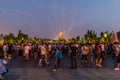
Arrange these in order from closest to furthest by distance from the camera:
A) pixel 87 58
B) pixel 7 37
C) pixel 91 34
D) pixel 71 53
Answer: pixel 71 53 < pixel 87 58 < pixel 91 34 < pixel 7 37

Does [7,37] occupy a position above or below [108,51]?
above

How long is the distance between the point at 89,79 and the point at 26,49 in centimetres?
1751

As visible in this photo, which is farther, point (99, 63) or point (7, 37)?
point (7, 37)

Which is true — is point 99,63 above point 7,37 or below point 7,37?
below

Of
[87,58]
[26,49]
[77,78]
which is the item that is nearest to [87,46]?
[87,58]

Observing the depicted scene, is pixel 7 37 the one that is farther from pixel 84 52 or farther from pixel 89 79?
pixel 89 79

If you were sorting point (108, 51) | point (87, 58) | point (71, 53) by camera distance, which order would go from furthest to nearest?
1. point (108, 51)
2. point (87, 58)
3. point (71, 53)

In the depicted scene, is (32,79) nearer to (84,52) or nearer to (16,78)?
(16,78)

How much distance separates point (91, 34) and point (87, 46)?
125738mm

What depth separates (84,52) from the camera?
30969mm

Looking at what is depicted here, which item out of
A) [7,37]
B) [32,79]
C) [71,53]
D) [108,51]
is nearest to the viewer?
[32,79]

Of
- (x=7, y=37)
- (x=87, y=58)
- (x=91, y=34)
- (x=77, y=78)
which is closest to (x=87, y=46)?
(x=87, y=58)

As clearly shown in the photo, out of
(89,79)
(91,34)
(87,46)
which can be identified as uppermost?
(91,34)

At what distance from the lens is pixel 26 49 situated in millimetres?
35719
